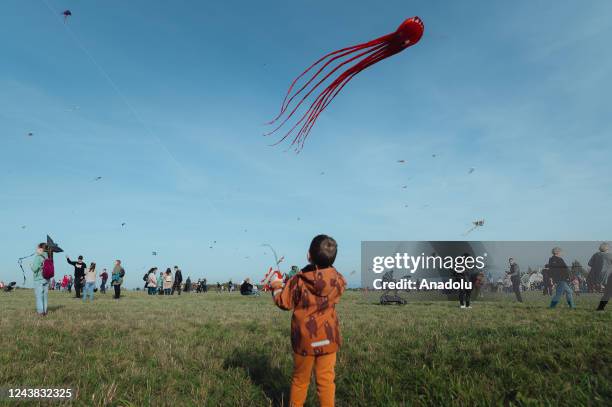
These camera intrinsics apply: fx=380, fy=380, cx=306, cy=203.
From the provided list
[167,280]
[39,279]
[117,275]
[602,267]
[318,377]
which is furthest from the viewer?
[167,280]

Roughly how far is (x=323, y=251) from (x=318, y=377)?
4.24 ft

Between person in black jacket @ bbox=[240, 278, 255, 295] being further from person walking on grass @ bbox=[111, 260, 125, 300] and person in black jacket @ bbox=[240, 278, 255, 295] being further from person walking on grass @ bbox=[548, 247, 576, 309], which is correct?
person walking on grass @ bbox=[548, 247, 576, 309]

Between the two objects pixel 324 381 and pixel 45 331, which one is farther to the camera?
pixel 45 331

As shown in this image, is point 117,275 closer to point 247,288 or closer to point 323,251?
point 247,288

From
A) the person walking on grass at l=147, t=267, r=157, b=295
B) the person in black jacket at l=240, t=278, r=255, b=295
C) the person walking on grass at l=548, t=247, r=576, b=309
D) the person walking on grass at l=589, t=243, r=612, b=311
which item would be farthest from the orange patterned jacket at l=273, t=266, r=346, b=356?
the person walking on grass at l=147, t=267, r=157, b=295

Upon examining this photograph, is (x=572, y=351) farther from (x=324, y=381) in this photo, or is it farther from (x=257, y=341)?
(x=257, y=341)

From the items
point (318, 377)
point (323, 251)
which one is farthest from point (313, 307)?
point (318, 377)

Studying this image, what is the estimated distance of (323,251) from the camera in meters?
4.00

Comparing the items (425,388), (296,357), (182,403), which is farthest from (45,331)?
(425,388)

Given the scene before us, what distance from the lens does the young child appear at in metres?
3.87

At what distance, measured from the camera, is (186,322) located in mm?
10633

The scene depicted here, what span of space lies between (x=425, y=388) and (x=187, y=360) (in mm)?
3907

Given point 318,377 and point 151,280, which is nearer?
point 318,377

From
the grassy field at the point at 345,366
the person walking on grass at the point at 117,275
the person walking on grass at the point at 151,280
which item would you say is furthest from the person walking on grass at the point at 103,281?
the grassy field at the point at 345,366
